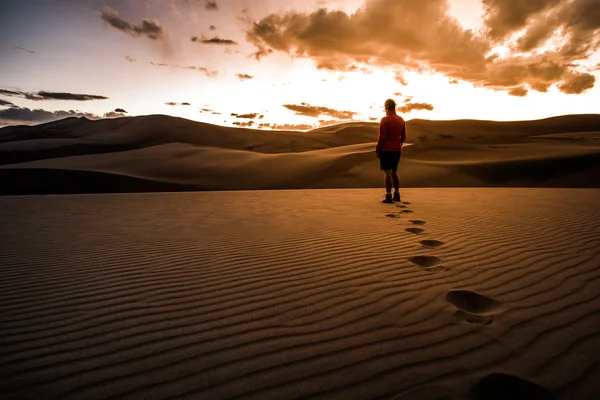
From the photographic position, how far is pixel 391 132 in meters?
7.30

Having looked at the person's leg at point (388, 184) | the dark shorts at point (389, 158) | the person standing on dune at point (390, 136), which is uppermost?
the person standing on dune at point (390, 136)

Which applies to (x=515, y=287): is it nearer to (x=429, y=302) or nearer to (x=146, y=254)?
(x=429, y=302)

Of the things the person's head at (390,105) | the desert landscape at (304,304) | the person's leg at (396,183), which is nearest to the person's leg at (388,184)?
the person's leg at (396,183)

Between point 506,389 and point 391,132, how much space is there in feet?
20.5

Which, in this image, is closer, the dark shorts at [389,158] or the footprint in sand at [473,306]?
the footprint in sand at [473,306]

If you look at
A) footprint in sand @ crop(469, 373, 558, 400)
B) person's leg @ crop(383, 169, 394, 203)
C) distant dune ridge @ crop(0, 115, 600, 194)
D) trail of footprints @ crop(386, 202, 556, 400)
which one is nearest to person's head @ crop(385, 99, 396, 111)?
person's leg @ crop(383, 169, 394, 203)

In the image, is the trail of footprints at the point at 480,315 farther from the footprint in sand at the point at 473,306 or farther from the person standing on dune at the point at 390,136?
the person standing on dune at the point at 390,136

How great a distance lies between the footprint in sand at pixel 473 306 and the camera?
2.21m

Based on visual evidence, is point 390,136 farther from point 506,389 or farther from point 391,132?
point 506,389

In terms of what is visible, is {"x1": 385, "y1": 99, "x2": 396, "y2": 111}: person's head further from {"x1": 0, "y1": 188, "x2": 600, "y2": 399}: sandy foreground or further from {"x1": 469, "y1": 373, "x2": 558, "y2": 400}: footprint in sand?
{"x1": 469, "y1": 373, "x2": 558, "y2": 400}: footprint in sand

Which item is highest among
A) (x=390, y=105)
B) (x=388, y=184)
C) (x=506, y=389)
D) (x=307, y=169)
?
(x=390, y=105)

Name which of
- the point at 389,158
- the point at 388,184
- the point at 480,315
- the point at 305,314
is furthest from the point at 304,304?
the point at 388,184

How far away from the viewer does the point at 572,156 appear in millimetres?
14969

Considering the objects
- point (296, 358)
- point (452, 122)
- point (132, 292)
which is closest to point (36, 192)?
point (132, 292)
